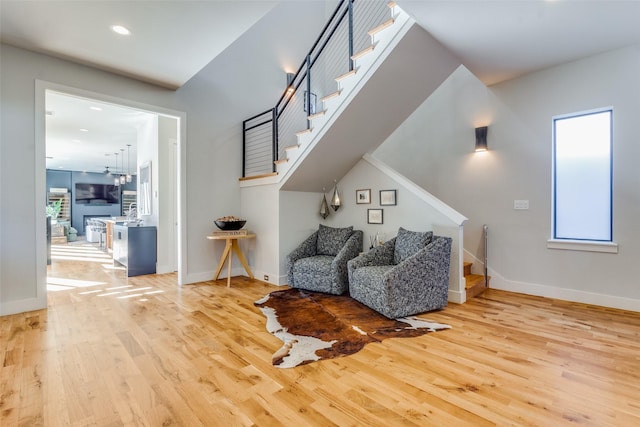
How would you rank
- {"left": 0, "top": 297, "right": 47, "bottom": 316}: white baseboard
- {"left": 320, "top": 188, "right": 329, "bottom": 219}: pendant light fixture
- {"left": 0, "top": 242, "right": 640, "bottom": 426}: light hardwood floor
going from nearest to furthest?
{"left": 0, "top": 242, "right": 640, "bottom": 426}: light hardwood floor → {"left": 0, "top": 297, "right": 47, "bottom": 316}: white baseboard → {"left": 320, "top": 188, "right": 329, "bottom": 219}: pendant light fixture

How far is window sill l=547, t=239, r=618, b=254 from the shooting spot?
3.38 m

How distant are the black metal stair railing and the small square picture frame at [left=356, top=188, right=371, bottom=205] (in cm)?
127

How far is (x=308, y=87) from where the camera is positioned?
3.92m

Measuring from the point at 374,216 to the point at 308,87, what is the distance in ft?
6.49

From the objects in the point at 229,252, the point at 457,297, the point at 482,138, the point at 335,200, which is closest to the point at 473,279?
the point at 457,297

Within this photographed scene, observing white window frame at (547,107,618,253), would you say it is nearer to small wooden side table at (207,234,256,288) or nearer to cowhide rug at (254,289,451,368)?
cowhide rug at (254,289,451,368)

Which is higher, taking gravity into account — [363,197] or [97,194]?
[97,194]

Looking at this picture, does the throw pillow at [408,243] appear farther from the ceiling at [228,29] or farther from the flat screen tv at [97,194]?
the flat screen tv at [97,194]

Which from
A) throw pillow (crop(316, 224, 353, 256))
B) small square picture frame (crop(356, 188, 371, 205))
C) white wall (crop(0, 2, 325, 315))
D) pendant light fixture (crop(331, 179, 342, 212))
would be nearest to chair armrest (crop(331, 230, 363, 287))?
throw pillow (crop(316, 224, 353, 256))

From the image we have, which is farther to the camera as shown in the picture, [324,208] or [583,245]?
[324,208]

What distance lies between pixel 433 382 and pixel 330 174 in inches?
125

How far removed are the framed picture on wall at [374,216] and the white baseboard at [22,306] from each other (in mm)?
4049

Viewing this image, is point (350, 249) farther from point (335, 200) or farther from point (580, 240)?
point (580, 240)

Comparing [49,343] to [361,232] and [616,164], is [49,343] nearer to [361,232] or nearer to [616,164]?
[361,232]
